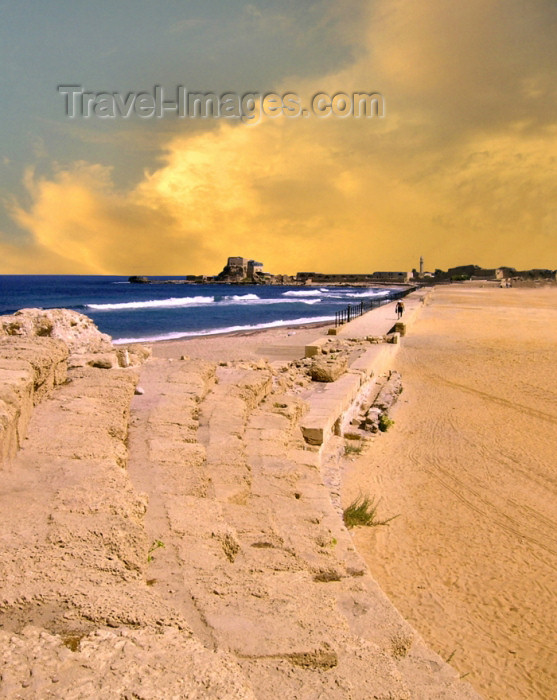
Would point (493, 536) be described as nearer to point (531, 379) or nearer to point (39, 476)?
point (39, 476)

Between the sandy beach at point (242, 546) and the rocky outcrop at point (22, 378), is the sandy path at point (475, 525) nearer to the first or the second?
the sandy beach at point (242, 546)

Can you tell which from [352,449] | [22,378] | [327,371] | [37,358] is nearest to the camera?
[22,378]

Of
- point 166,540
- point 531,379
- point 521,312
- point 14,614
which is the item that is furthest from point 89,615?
point 521,312

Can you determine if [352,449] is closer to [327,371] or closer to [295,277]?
[327,371]

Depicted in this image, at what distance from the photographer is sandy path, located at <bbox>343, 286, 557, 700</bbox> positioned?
3.76 meters

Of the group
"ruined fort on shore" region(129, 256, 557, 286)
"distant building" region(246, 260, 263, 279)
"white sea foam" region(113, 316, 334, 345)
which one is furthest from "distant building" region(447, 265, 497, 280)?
"white sea foam" region(113, 316, 334, 345)

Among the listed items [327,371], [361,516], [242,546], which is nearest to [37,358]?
[242,546]

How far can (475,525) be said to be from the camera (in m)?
5.61

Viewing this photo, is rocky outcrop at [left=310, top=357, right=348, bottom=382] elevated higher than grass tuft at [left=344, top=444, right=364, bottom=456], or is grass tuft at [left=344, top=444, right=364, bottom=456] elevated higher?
rocky outcrop at [left=310, top=357, right=348, bottom=382]

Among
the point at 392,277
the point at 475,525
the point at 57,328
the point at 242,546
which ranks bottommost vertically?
the point at 475,525

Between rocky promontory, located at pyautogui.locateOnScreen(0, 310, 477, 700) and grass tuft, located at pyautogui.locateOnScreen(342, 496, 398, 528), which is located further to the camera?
grass tuft, located at pyautogui.locateOnScreen(342, 496, 398, 528)

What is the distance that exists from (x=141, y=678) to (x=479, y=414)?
9.58 meters

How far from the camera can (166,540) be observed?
3.03 metres

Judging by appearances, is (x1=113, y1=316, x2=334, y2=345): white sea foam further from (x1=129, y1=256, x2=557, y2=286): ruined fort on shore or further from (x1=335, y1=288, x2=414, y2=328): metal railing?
(x1=129, y1=256, x2=557, y2=286): ruined fort on shore
